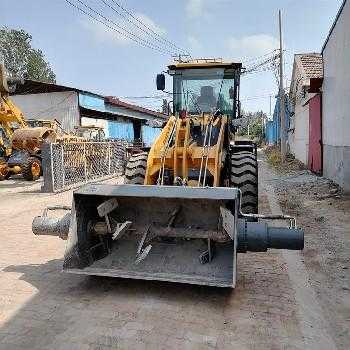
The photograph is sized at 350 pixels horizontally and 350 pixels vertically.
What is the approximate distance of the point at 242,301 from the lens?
4391 millimetres

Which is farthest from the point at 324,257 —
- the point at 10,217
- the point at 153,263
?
the point at 10,217

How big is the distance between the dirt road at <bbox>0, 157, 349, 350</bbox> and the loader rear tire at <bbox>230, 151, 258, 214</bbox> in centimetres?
91

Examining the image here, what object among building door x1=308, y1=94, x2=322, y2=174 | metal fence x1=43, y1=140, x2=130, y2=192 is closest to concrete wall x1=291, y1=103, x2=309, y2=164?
building door x1=308, y1=94, x2=322, y2=174

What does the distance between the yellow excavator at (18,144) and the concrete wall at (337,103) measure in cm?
995

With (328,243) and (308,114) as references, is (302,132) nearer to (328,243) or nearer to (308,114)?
(308,114)

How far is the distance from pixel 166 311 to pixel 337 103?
34.4 ft

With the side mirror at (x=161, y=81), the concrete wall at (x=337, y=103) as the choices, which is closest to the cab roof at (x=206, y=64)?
the side mirror at (x=161, y=81)

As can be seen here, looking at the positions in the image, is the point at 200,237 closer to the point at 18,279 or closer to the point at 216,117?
the point at 18,279

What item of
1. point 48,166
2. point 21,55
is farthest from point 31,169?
point 21,55

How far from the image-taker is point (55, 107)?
2453 centimetres

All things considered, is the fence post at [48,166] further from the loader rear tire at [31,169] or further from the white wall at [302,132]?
the white wall at [302,132]

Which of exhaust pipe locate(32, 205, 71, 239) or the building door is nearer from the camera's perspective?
exhaust pipe locate(32, 205, 71, 239)

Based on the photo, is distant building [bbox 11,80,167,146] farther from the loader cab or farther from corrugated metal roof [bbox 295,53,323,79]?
the loader cab

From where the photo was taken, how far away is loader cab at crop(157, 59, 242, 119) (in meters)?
8.16
